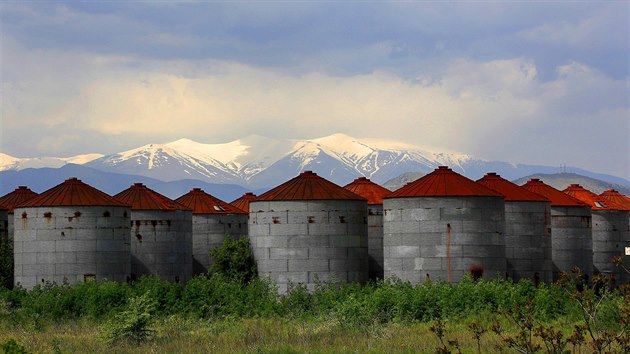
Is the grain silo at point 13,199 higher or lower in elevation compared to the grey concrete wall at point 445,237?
higher

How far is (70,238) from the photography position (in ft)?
167

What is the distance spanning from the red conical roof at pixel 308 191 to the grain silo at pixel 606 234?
23269mm

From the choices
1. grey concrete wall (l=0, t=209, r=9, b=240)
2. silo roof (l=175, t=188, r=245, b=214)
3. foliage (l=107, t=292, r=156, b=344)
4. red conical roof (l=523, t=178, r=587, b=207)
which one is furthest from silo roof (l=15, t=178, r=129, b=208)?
red conical roof (l=523, t=178, r=587, b=207)

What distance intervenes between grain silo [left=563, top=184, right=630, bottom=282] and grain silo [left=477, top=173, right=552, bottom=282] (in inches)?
510

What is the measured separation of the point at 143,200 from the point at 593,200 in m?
30.4

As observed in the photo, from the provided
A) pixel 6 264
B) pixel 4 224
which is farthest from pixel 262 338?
pixel 4 224

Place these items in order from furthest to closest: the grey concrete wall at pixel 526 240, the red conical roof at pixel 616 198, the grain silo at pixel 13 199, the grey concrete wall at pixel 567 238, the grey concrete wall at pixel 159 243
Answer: the red conical roof at pixel 616 198
the grey concrete wall at pixel 567 238
the grain silo at pixel 13 199
the grey concrete wall at pixel 159 243
the grey concrete wall at pixel 526 240

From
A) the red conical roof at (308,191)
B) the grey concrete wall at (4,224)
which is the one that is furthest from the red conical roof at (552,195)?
the grey concrete wall at (4,224)

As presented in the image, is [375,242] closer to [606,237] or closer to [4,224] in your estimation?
[606,237]

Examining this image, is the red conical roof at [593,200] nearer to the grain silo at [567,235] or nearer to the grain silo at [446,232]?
the grain silo at [567,235]

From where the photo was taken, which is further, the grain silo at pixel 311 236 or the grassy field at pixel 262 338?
the grain silo at pixel 311 236

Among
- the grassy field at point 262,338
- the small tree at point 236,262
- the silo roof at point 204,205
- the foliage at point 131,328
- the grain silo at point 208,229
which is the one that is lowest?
the grassy field at point 262,338

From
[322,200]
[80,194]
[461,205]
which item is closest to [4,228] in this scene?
[80,194]

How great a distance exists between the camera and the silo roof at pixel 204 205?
216 feet
